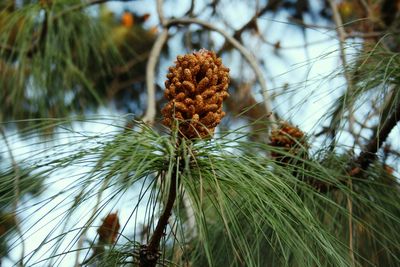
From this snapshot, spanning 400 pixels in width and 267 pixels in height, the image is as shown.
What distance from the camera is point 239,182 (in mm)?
815

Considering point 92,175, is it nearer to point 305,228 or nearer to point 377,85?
point 305,228

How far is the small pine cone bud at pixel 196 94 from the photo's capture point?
2.82ft

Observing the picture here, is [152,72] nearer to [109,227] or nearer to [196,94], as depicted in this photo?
[109,227]

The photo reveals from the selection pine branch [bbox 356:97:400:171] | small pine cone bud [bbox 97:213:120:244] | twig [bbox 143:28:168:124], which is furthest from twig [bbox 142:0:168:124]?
pine branch [bbox 356:97:400:171]

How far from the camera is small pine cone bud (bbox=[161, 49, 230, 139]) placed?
0.86m

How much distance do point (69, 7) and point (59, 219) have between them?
114cm

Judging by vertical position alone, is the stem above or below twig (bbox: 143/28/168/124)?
below

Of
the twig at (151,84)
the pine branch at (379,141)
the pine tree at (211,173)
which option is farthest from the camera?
the twig at (151,84)

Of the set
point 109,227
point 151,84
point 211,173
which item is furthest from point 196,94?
point 151,84

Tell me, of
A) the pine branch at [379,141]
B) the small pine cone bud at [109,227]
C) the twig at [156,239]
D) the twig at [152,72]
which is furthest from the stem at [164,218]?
the twig at [152,72]

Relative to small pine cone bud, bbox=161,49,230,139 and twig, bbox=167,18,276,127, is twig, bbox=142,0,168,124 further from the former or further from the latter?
small pine cone bud, bbox=161,49,230,139

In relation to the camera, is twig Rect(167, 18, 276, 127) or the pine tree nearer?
the pine tree

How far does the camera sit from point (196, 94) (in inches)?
34.1

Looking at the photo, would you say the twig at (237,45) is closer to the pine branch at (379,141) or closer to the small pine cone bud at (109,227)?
the pine branch at (379,141)
